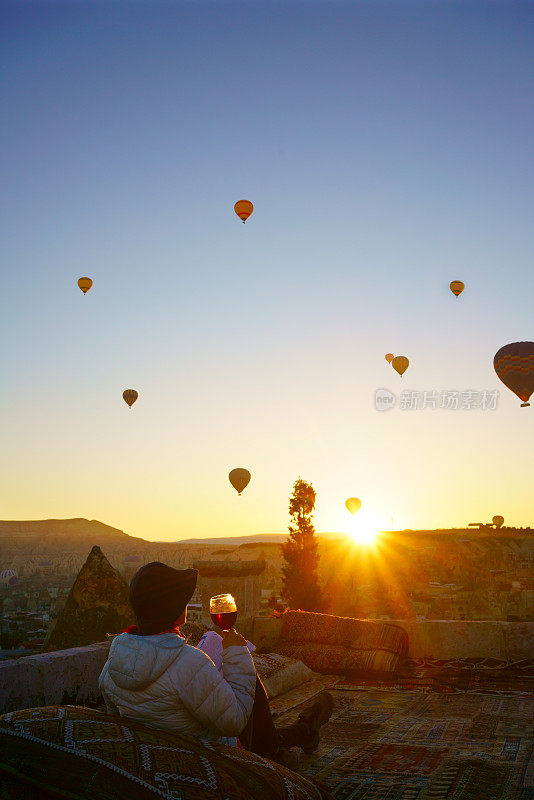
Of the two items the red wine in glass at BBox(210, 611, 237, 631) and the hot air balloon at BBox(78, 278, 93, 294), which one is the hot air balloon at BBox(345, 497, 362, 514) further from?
the red wine in glass at BBox(210, 611, 237, 631)

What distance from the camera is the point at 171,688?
304 cm

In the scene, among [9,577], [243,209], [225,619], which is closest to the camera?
[225,619]

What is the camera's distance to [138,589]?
315 cm

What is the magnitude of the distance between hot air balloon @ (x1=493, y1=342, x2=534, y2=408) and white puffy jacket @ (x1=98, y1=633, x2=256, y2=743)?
891 inches

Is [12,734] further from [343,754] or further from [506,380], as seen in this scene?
[506,380]

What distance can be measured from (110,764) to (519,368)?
23374 mm

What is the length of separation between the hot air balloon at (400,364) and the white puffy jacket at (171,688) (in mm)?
27969

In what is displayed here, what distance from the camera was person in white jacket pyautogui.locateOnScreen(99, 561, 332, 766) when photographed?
9.98 feet

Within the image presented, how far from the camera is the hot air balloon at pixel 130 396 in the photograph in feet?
104

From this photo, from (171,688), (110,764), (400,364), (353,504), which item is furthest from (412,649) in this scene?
(353,504)

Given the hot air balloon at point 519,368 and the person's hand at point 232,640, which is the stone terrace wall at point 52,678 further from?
the hot air balloon at point 519,368

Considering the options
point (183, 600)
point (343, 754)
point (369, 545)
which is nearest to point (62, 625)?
point (343, 754)

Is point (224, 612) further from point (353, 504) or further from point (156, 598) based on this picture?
Answer: point (353, 504)

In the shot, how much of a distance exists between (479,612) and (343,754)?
22732 mm
